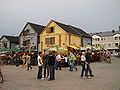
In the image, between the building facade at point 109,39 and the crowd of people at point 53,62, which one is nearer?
the crowd of people at point 53,62

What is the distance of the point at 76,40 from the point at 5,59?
17.9 metres

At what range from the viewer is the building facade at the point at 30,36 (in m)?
41.8

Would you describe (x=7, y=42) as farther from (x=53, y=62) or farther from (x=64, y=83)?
(x=64, y=83)

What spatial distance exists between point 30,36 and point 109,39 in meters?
42.3

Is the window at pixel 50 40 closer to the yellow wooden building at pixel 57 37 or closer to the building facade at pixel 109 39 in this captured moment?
the yellow wooden building at pixel 57 37

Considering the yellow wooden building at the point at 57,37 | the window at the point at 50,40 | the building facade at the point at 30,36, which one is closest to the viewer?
the yellow wooden building at the point at 57,37

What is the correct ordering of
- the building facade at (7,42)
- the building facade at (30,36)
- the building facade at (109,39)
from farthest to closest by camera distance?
the building facade at (109,39)
the building facade at (7,42)
the building facade at (30,36)

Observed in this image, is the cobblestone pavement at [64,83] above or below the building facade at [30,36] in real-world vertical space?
below

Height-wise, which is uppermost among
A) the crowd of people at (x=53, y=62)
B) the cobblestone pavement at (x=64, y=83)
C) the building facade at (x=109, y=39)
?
the building facade at (x=109, y=39)

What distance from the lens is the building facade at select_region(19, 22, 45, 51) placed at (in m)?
41.8

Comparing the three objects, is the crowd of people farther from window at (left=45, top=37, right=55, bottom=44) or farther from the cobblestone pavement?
window at (left=45, top=37, right=55, bottom=44)

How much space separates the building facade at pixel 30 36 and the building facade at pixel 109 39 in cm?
3886

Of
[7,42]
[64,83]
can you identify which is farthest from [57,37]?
[64,83]

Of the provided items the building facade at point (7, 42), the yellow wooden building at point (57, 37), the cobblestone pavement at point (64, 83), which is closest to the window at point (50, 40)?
the yellow wooden building at point (57, 37)
